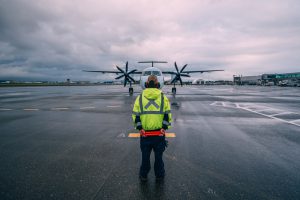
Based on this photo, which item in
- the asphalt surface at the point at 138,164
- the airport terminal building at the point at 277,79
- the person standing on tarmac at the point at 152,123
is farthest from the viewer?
the airport terminal building at the point at 277,79

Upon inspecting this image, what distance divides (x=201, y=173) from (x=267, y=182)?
48.7 inches

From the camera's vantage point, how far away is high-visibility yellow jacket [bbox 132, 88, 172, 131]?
371cm

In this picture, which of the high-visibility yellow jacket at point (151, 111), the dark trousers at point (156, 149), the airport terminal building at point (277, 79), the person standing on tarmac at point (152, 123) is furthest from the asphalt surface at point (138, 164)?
the airport terminal building at point (277, 79)

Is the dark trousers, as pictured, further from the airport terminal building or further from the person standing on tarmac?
the airport terminal building

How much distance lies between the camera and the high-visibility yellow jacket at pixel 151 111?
3711 millimetres

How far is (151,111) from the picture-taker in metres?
3.71

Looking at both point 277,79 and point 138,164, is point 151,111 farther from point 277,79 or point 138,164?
point 277,79

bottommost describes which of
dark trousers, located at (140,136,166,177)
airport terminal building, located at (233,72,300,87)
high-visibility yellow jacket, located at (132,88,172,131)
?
dark trousers, located at (140,136,166,177)

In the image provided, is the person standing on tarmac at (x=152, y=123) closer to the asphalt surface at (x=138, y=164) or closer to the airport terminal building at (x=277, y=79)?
the asphalt surface at (x=138, y=164)

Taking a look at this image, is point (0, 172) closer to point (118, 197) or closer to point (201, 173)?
point (118, 197)

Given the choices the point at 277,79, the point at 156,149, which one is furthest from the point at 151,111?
the point at 277,79

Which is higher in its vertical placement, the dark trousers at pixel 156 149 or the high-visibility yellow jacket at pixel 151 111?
the high-visibility yellow jacket at pixel 151 111

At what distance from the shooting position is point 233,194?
10.4 feet

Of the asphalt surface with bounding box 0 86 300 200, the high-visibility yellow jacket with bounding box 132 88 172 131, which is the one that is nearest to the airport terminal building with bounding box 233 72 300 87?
the asphalt surface with bounding box 0 86 300 200
